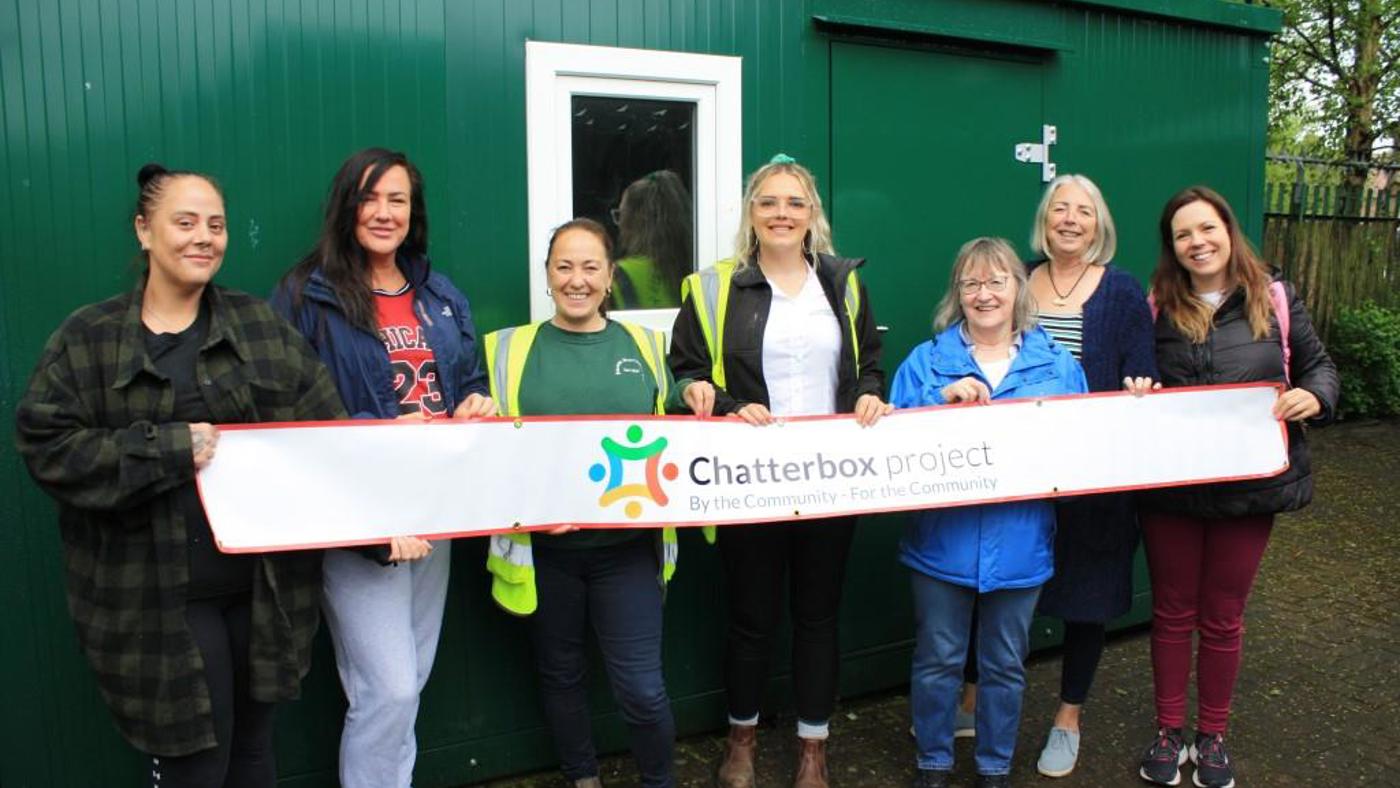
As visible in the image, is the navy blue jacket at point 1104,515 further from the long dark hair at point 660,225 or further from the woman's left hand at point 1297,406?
the long dark hair at point 660,225

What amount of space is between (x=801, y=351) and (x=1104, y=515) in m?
1.26

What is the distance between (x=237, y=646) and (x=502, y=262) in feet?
5.13

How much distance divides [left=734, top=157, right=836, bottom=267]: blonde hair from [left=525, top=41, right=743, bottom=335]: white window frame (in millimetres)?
487

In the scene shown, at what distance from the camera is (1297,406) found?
12.0 feet

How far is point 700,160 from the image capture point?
4047 millimetres

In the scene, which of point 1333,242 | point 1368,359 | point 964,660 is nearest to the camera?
point 964,660

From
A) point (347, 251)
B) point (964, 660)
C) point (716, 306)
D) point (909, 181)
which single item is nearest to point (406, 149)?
point (347, 251)

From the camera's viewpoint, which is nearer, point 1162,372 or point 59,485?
point 59,485

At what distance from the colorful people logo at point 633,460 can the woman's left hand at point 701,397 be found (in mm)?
146

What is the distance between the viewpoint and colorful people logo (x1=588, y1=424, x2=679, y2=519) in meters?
3.27

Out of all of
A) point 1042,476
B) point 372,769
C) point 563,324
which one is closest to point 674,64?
point 563,324

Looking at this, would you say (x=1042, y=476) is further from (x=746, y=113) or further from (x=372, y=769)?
(x=372, y=769)

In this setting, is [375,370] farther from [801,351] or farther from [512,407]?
[801,351]

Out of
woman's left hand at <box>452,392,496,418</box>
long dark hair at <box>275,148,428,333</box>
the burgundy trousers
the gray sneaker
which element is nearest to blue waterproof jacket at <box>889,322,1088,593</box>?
the burgundy trousers
